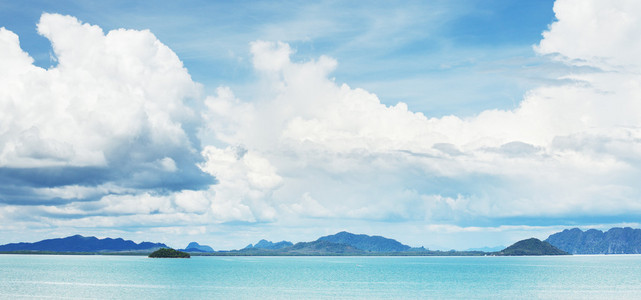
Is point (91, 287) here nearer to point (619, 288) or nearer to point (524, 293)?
point (524, 293)

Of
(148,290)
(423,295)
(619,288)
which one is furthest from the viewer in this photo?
(619,288)

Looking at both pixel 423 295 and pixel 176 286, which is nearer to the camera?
pixel 423 295

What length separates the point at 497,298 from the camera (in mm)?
145750

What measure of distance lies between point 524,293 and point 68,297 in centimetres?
11274

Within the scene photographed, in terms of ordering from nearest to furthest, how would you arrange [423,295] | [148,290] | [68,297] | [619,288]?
[68,297]
[423,295]
[148,290]
[619,288]

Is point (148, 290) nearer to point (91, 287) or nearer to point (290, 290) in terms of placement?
point (91, 287)

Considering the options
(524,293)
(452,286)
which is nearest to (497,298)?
(524,293)

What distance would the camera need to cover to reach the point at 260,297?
146750 millimetres

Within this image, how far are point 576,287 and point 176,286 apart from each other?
11716 cm

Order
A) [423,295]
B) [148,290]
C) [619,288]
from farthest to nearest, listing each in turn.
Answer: [619,288] < [148,290] < [423,295]

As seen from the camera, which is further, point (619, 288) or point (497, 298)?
point (619, 288)

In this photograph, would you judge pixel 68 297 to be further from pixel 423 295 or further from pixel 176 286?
pixel 423 295

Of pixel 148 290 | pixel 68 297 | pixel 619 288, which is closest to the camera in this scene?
pixel 68 297

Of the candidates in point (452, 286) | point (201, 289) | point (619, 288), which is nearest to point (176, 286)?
point (201, 289)
